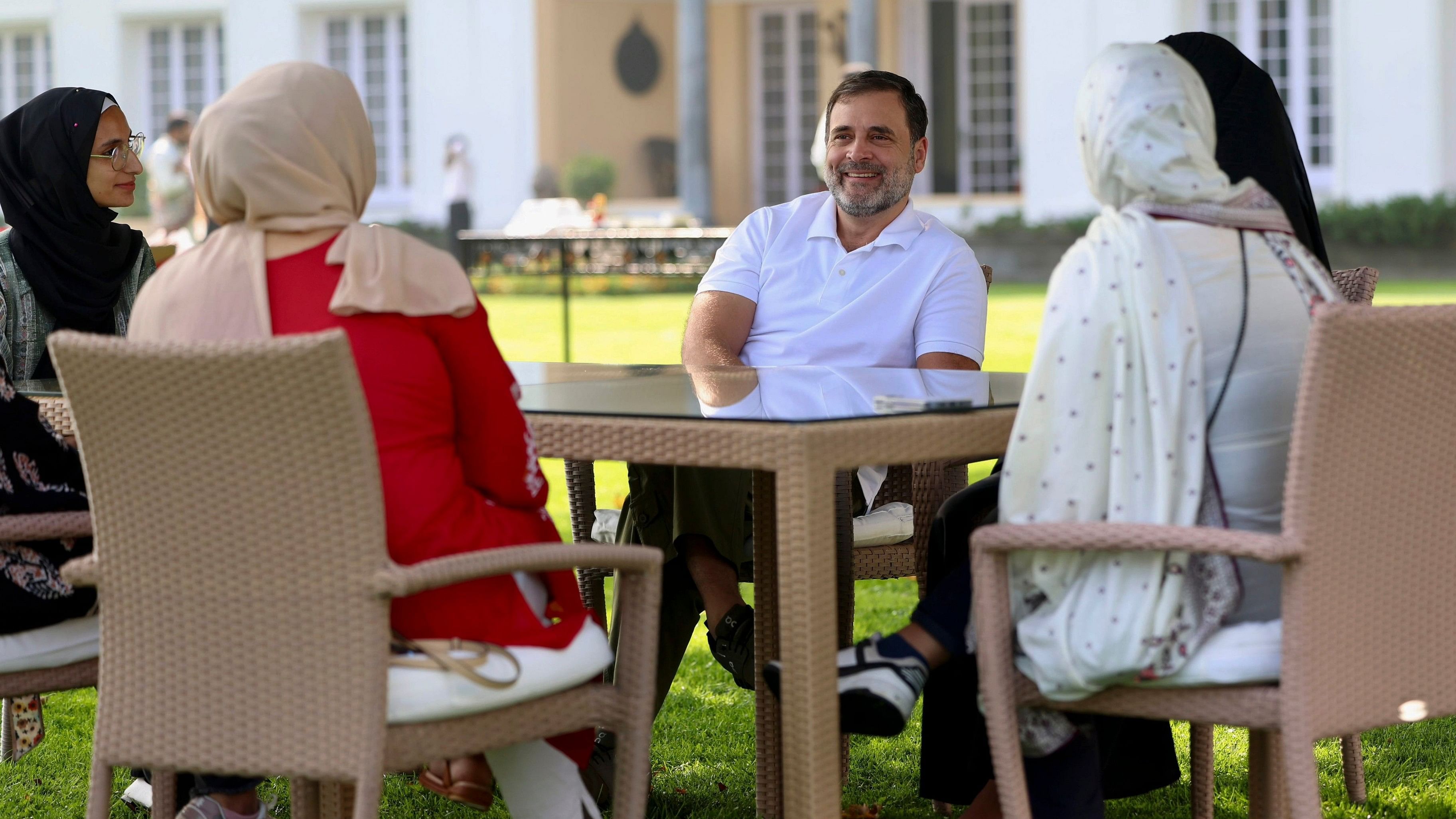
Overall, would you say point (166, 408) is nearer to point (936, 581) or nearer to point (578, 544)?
point (578, 544)

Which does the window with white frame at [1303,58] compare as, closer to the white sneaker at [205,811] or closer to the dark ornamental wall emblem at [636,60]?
the dark ornamental wall emblem at [636,60]

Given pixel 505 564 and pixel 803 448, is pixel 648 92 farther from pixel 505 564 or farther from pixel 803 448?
pixel 505 564

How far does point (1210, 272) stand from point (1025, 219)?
51.8ft

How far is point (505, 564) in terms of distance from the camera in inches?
72.7

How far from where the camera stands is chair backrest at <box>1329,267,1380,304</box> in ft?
9.67

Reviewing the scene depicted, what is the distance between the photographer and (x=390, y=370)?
1.91 metres

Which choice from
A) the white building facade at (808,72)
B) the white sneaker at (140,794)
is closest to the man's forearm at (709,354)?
the white sneaker at (140,794)

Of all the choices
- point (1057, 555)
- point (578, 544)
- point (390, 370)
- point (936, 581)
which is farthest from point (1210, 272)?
point (390, 370)

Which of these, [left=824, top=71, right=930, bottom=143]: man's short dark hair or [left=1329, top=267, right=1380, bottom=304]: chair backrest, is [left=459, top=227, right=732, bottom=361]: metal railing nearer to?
[left=824, top=71, right=930, bottom=143]: man's short dark hair

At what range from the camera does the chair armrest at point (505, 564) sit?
1.77m

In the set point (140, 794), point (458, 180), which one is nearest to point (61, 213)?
point (140, 794)

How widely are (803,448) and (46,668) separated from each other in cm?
113

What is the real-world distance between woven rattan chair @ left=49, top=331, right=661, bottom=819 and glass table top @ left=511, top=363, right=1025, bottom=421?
41 cm

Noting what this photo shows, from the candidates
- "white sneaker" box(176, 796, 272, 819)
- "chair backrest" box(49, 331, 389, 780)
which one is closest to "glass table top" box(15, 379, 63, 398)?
"white sneaker" box(176, 796, 272, 819)
